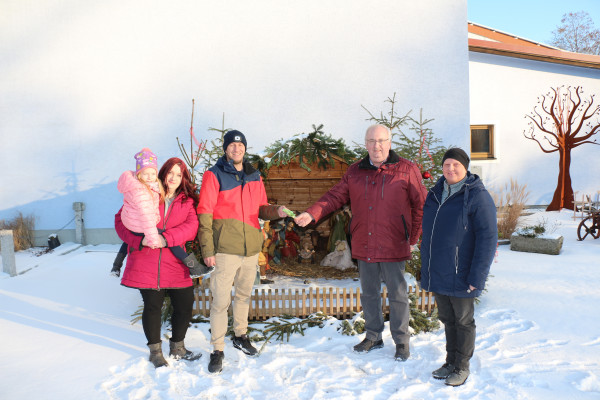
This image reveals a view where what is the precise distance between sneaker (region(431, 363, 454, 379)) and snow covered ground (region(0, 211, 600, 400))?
0.28ft

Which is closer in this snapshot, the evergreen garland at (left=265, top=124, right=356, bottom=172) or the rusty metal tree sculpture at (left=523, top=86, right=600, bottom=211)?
the evergreen garland at (left=265, top=124, right=356, bottom=172)

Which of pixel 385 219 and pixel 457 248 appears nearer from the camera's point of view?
pixel 457 248

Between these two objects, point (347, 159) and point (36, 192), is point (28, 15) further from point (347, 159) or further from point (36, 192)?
point (347, 159)

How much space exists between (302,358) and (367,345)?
0.68 meters

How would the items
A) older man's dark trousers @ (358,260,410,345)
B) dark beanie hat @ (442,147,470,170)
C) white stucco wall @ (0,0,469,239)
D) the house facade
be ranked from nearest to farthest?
dark beanie hat @ (442,147,470,170) < older man's dark trousers @ (358,260,410,345) < white stucco wall @ (0,0,469,239) < the house facade

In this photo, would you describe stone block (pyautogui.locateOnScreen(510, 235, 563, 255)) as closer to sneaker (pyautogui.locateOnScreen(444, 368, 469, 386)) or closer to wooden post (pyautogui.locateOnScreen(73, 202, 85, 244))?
sneaker (pyautogui.locateOnScreen(444, 368, 469, 386))

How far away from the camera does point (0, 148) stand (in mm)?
9547

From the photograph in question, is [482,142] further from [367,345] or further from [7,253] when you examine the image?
[7,253]

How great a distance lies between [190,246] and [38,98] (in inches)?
293

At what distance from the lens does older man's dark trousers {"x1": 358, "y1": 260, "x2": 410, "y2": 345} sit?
12.7 feet

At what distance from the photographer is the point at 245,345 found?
409 cm

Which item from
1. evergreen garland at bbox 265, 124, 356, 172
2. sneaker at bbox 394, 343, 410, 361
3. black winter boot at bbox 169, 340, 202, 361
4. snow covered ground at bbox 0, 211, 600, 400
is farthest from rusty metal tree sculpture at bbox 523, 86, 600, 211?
black winter boot at bbox 169, 340, 202, 361

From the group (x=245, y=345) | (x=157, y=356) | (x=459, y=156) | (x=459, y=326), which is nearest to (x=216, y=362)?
(x=245, y=345)

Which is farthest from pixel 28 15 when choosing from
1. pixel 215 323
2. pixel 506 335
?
pixel 506 335
